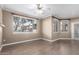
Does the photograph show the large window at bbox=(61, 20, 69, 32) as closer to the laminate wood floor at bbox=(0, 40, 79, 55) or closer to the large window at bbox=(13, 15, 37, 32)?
the laminate wood floor at bbox=(0, 40, 79, 55)

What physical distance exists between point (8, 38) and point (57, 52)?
3.19ft

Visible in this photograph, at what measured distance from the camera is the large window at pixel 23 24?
144 cm

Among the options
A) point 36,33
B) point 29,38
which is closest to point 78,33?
point 36,33

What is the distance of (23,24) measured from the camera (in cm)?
151

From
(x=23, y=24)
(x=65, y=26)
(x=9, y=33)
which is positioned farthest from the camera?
(x=65, y=26)

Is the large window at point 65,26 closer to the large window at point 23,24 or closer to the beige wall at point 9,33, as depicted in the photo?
the large window at point 23,24

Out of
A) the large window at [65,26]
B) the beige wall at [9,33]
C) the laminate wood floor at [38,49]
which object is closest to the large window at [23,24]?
the beige wall at [9,33]

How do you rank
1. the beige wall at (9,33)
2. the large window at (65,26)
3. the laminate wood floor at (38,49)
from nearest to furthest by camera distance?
1. the beige wall at (9,33)
2. the laminate wood floor at (38,49)
3. the large window at (65,26)

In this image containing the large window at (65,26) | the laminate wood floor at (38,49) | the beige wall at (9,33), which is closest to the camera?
the beige wall at (9,33)

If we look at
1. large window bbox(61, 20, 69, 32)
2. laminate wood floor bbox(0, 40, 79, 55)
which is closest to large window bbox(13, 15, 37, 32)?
laminate wood floor bbox(0, 40, 79, 55)

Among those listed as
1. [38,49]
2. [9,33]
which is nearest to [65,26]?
[38,49]

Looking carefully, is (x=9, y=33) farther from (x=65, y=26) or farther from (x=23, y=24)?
(x=65, y=26)

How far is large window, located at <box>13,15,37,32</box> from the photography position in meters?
1.44

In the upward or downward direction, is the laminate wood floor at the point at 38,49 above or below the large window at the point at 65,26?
below
